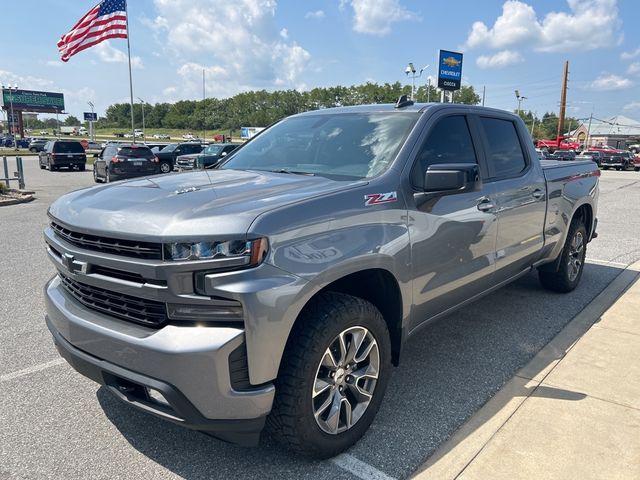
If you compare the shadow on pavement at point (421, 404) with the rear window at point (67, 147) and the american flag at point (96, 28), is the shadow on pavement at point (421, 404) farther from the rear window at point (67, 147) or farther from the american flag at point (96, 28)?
the rear window at point (67, 147)

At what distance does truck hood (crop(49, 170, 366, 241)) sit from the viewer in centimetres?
224

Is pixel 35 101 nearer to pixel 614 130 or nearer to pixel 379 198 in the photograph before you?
pixel 379 198

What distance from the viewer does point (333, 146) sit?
3.56 m

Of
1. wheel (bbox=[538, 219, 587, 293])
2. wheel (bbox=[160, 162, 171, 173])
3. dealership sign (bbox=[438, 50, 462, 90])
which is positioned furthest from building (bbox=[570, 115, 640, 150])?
wheel (bbox=[538, 219, 587, 293])

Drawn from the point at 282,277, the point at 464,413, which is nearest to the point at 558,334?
the point at 464,413

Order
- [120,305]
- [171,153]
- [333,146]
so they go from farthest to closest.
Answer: [171,153]
[333,146]
[120,305]

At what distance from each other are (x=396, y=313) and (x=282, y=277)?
106 cm

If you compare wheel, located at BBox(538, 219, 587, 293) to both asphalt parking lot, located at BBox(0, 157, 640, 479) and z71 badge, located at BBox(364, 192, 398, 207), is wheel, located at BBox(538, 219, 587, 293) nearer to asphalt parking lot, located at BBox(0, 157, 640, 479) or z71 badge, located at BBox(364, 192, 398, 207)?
asphalt parking lot, located at BBox(0, 157, 640, 479)

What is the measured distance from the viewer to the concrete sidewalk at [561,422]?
266cm

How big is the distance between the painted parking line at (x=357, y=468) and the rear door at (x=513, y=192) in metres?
2.06

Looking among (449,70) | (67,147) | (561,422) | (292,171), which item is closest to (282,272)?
(292,171)

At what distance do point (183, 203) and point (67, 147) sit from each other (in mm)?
30405

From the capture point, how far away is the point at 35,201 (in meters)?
13.9

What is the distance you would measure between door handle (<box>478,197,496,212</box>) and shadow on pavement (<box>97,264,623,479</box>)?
118 cm
